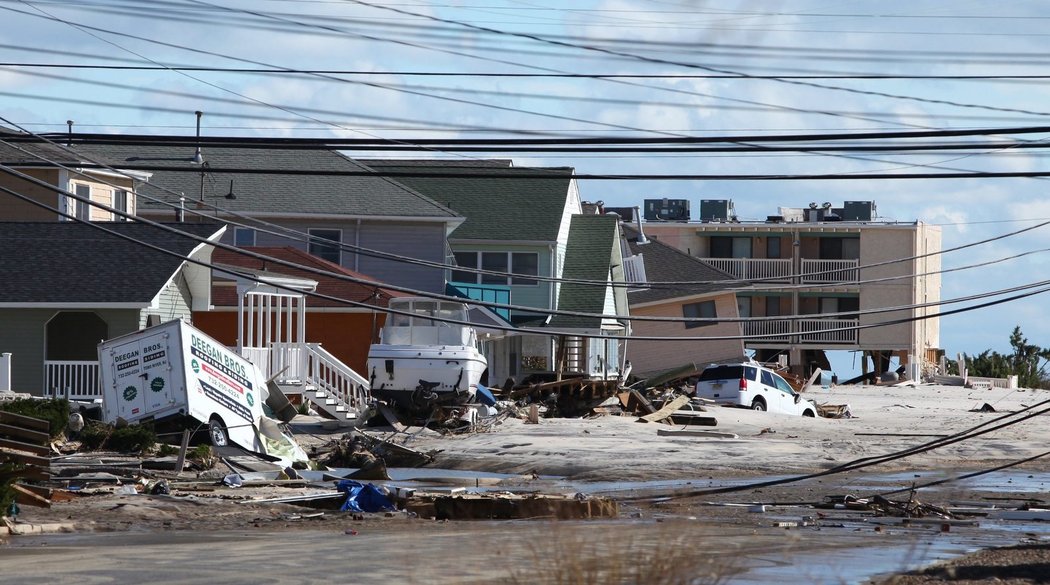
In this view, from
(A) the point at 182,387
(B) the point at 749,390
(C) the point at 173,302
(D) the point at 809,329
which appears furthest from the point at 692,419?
(D) the point at 809,329

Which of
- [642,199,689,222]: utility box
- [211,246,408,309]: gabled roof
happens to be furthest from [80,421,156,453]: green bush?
[642,199,689,222]: utility box

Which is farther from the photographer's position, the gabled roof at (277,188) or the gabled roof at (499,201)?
the gabled roof at (499,201)

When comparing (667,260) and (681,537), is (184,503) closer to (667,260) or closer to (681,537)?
(681,537)

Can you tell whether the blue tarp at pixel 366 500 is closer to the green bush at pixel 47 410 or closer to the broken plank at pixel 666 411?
the green bush at pixel 47 410

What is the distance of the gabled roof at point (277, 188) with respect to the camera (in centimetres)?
4291

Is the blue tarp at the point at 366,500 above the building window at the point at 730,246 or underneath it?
underneath

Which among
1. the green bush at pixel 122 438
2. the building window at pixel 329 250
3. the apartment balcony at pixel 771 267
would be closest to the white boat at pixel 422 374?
the green bush at pixel 122 438

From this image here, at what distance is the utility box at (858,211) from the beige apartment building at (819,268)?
96 centimetres

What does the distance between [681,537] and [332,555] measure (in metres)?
5.75

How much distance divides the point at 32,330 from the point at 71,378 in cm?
133

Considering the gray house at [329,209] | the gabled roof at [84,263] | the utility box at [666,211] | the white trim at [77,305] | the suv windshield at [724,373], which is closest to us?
the white trim at [77,305]

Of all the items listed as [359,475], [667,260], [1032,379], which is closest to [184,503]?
[359,475]

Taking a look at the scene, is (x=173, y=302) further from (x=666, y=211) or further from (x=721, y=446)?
(x=666, y=211)

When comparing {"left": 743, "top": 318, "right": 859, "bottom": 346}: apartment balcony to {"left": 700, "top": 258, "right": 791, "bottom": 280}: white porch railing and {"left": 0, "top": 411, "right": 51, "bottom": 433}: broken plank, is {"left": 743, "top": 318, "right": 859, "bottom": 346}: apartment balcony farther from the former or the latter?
{"left": 0, "top": 411, "right": 51, "bottom": 433}: broken plank
